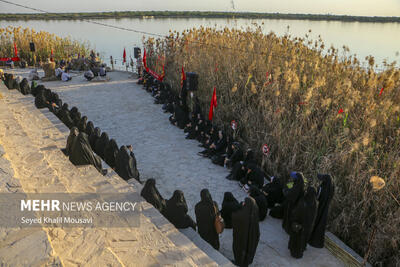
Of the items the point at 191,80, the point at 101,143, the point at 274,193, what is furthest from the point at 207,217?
the point at 191,80

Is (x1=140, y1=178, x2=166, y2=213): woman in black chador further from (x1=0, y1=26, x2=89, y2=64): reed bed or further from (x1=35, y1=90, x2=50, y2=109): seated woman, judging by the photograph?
(x1=0, y1=26, x2=89, y2=64): reed bed

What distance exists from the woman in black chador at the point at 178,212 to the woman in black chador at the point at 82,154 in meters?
2.07

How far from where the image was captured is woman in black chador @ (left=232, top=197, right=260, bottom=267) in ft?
12.6

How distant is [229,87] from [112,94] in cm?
608

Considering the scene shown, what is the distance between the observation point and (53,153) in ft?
20.7

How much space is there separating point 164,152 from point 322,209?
13.8 ft

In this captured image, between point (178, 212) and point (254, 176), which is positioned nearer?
point (178, 212)

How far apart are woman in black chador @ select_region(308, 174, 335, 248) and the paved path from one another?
0.15m

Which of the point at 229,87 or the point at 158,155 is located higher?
the point at 229,87

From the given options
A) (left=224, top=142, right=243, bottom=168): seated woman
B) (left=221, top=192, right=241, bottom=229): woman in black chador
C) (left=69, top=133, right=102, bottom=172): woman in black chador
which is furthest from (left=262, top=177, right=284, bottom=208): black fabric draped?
(left=69, top=133, right=102, bottom=172): woman in black chador

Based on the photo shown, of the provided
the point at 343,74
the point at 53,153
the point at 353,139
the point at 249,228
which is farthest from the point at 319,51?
the point at 53,153

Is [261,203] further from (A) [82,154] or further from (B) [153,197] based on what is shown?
(A) [82,154]

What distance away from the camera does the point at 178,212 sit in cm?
453

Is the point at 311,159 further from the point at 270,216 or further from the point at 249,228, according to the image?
the point at 249,228
